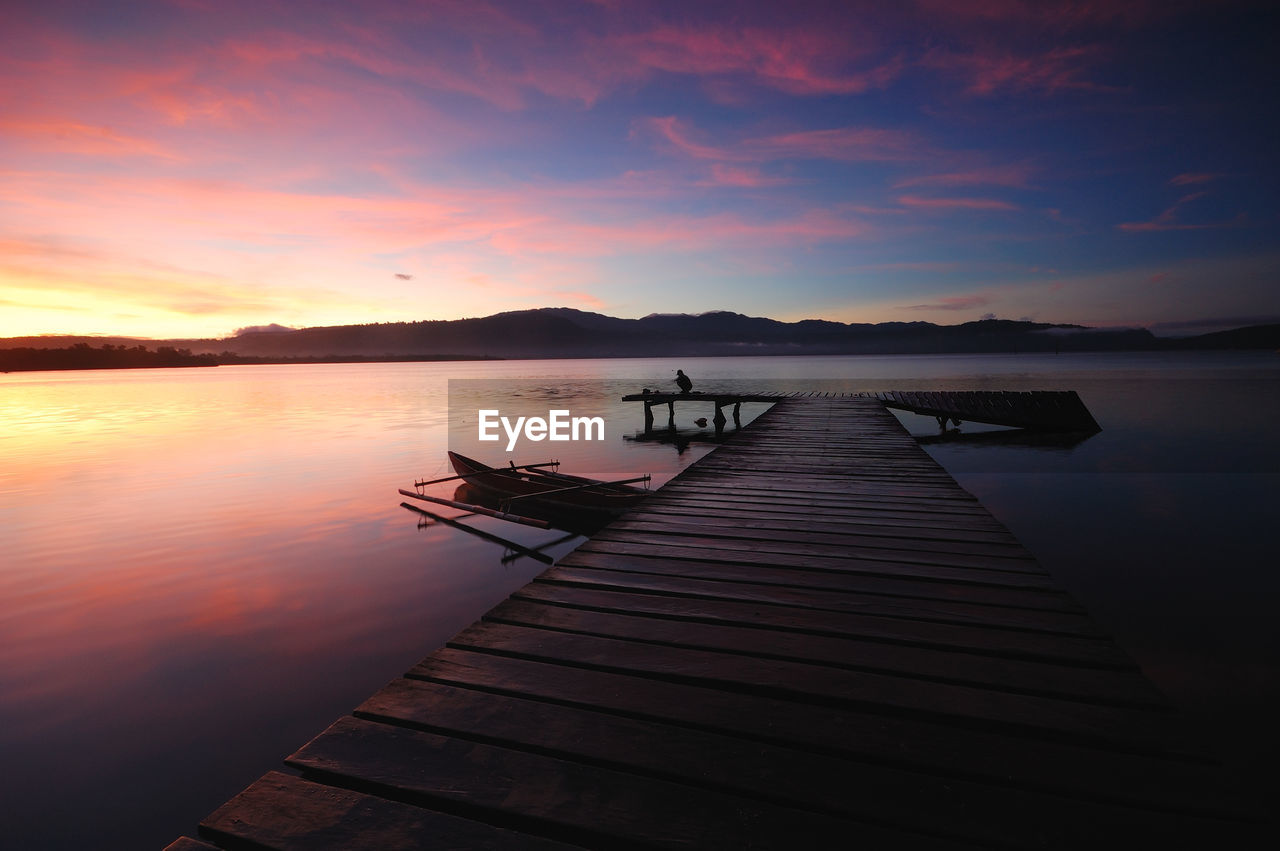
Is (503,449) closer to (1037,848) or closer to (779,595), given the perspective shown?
(779,595)

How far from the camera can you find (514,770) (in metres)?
2.30

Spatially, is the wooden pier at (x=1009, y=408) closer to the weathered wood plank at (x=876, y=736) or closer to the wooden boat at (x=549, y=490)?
the wooden boat at (x=549, y=490)

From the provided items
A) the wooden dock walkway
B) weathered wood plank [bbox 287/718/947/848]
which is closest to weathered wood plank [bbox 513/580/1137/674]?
the wooden dock walkway

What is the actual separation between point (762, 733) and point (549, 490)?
10.3m

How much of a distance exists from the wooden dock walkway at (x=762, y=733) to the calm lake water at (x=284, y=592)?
1.89ft

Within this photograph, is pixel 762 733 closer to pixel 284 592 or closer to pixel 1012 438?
pixel 284 592

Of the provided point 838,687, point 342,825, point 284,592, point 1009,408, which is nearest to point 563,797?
point 342,825

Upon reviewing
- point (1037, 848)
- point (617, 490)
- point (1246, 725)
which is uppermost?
point (1037, 848)

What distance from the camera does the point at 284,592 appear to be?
9.66 meters

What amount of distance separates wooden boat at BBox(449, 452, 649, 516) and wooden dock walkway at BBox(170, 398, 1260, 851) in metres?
7.42

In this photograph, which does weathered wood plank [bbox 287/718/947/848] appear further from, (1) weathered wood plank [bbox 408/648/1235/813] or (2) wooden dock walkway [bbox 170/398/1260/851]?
(1) weathered wood plank [bbox 408/648/1235/813]

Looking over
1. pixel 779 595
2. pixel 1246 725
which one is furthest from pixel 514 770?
pixel 1246 725

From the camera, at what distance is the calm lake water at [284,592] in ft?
18.6

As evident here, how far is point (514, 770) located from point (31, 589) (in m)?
12.5
